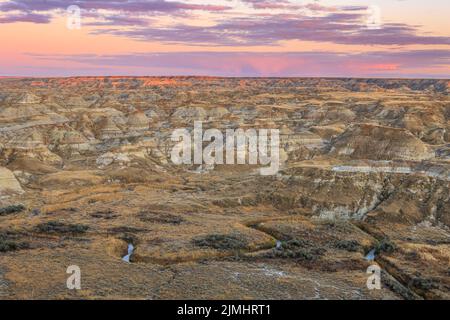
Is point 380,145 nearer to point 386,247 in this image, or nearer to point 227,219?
point 227,219

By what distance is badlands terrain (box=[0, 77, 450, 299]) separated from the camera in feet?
106

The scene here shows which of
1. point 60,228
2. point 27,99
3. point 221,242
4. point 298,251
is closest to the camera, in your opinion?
point 298,251

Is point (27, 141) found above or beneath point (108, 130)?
above

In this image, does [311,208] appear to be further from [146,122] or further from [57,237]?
[146,122]

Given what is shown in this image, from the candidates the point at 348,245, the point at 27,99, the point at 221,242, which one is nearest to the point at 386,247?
the point at 348,245

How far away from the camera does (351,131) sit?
7506 centimetres

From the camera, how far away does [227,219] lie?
4903cm

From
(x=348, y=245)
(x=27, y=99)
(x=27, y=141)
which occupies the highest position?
(x=27, y=99)

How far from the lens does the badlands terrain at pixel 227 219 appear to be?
1271 inches

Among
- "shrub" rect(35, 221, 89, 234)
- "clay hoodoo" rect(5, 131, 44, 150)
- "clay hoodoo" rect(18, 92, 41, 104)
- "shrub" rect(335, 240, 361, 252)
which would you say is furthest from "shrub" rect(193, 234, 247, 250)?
"clay hoodoo" rect(18, 92, 41, 104)

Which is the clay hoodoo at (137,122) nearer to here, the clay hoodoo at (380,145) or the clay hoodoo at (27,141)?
the clay hoodoo at (27,141)

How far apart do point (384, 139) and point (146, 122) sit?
2543 inches

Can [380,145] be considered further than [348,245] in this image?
Yes

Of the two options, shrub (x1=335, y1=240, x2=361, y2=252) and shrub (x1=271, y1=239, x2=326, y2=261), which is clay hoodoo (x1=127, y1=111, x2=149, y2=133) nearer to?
shrub (x1=271, y1=239, x2=326, y2=261)
